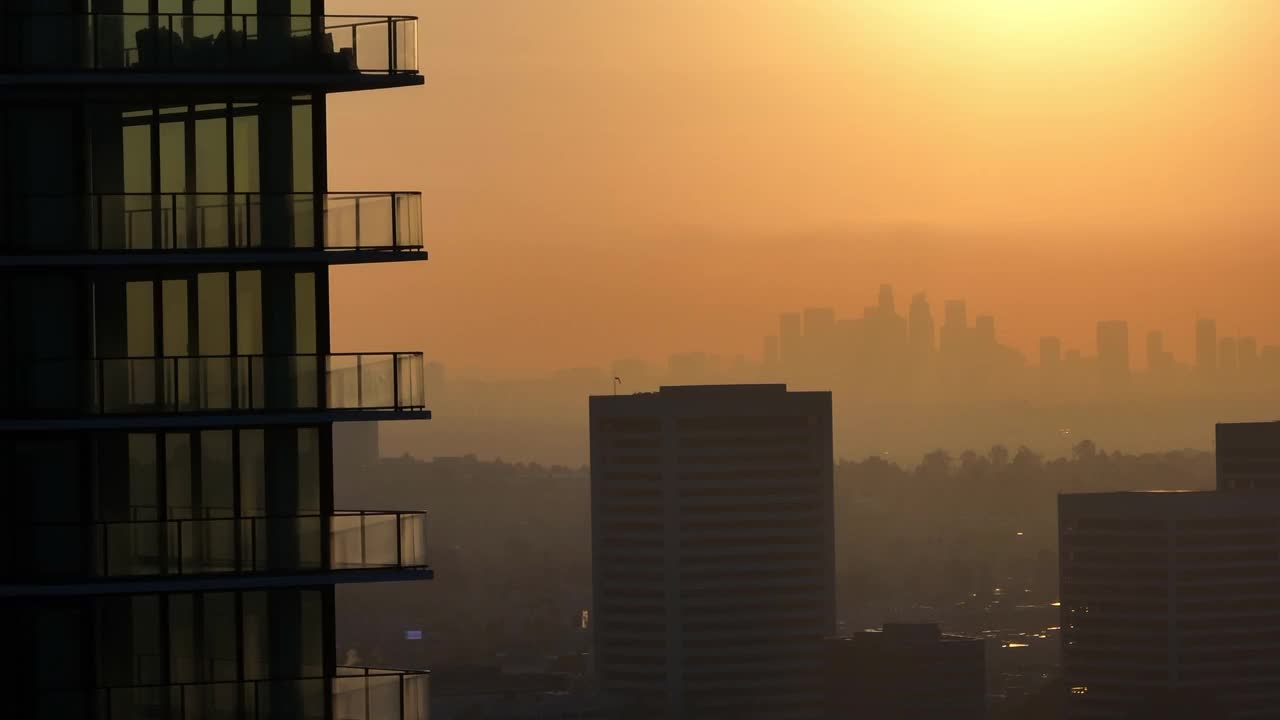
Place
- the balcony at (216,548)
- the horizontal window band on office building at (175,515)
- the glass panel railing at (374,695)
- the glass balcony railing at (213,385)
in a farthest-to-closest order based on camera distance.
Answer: the glass panel railing at (374,695)
the glass balcony railing at (213,385)
the horizontal window band on office building at (175,515)
the balcony at (216,548)

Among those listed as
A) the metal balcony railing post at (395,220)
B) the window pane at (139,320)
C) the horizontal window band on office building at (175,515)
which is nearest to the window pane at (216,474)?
the horizontal window band on office building at (175,515)

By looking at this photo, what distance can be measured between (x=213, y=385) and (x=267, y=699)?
212 inches

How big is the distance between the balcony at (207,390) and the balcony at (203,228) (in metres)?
1.80

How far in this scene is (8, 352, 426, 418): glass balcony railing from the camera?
43.3 m

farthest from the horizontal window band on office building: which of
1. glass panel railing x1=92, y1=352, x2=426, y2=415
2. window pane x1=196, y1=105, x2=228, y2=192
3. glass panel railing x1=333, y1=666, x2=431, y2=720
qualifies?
window pane x1=196, y1=105, x2=228, y2=192

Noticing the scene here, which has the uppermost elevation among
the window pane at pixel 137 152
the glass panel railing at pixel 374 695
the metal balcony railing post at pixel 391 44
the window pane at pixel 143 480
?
the metal balcony railing post at pixel 391 44

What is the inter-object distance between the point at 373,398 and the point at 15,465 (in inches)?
240

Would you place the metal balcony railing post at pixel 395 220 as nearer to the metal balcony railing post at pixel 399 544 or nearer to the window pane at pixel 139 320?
the window pane at pixel 139 320

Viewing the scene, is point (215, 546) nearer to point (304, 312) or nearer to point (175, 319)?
point (175, 319)

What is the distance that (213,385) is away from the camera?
1734 inches

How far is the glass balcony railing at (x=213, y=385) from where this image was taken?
142ft

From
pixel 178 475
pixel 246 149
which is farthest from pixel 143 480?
pixel 246 149

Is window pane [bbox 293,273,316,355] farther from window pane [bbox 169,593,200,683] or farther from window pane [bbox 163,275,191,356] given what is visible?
window pane [bbox 169,593,200,683]

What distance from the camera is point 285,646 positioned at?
45.2m
